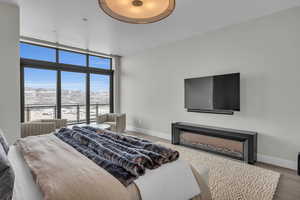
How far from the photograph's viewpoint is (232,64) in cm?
339

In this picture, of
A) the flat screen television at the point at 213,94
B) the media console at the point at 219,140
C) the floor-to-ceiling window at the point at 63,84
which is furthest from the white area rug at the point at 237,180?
the floor-to-ceiling window at the point at 63,84

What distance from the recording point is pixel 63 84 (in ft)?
16.3

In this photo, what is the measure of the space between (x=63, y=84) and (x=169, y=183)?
474cm

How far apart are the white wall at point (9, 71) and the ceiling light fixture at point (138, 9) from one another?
237cm

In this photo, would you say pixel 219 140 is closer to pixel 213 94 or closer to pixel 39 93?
pixel 213 94

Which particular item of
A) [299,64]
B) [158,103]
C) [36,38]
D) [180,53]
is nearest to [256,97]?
[299,64]

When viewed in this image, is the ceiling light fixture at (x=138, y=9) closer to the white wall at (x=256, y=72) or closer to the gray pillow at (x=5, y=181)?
the gray pillow at (x=5, y=181)

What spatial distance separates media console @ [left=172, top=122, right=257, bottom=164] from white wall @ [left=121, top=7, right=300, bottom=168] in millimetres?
301

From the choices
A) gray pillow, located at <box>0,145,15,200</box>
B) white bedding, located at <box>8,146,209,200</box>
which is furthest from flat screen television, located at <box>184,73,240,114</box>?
gray pillow, located at <box>0,145,15,200</box>

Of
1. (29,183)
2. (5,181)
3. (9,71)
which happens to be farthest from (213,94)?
(9,71)

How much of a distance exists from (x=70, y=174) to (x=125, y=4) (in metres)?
1.54

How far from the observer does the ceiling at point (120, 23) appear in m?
2.66

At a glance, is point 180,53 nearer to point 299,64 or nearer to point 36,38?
point 299,64

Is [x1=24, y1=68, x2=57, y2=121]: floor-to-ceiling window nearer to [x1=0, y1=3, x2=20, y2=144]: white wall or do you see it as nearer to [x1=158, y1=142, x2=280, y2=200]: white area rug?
[x1=0, y1=3, x2=20, y2=144]: white wall
